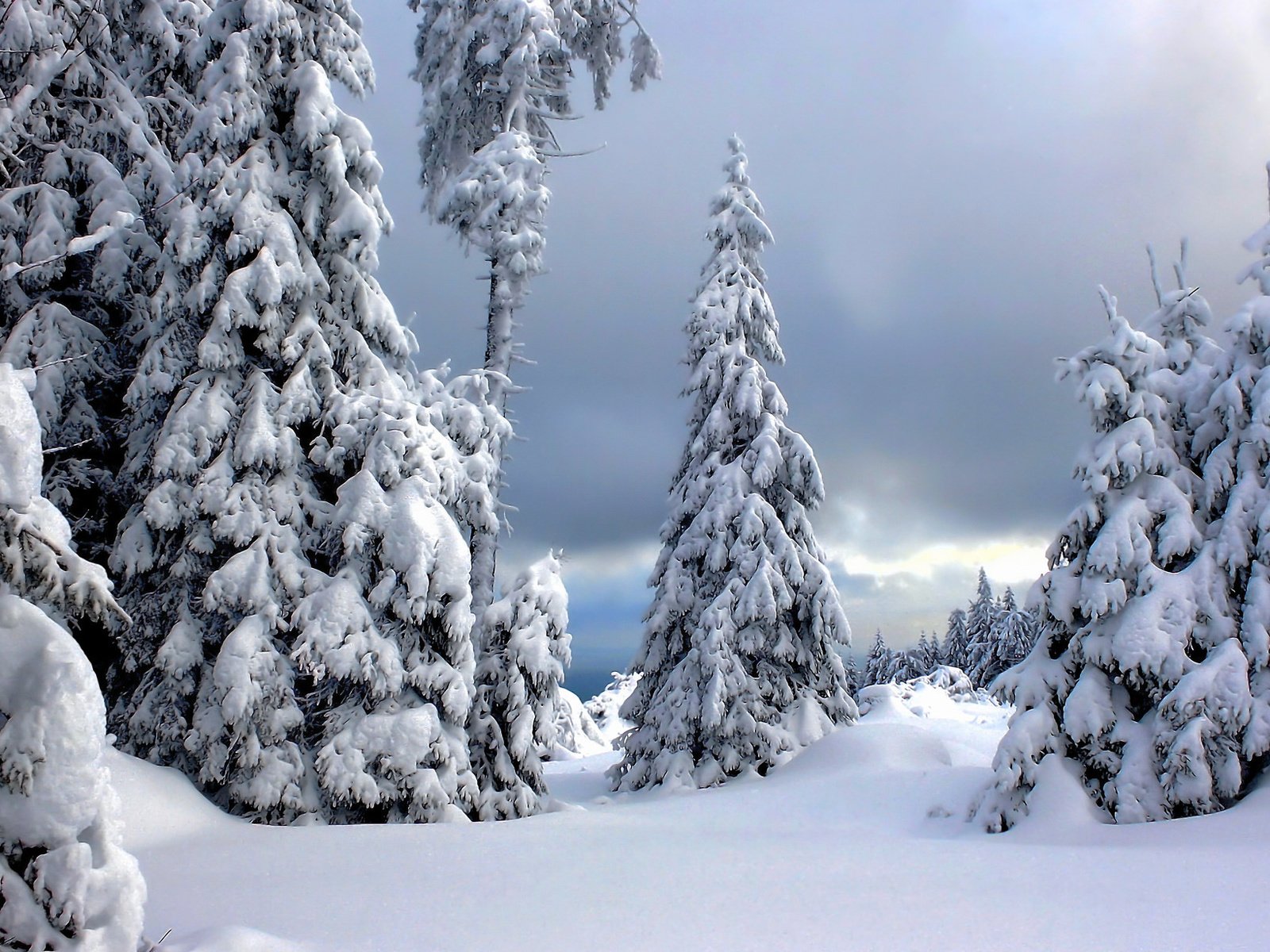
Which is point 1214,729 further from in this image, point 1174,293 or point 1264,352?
point 1174,293

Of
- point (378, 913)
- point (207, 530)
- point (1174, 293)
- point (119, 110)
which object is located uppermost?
point (119, 110)

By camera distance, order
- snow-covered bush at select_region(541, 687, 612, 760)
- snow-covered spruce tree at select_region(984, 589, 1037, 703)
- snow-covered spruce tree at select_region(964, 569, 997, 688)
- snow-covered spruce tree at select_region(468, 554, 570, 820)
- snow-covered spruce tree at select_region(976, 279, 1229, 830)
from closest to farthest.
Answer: snow-covered spruce tree at select_region(976, 279, 1229, 830), snow-covered spruce tree at select_region(468, 554, 570, 820), snow-covered bush at select_region(541, 687, 612, 760), snow-covered spruce tree at select_region(984, 589, 1037, 703), snow-covered spruce tree at select_region(964, 569, 997, 688)

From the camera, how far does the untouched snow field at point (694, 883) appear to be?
15.0ft

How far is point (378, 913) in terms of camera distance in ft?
16.7

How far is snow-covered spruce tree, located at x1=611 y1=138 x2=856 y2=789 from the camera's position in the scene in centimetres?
1514

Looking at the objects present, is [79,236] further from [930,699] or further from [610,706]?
[610,706]

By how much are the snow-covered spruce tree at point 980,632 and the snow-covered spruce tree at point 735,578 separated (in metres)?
41.4

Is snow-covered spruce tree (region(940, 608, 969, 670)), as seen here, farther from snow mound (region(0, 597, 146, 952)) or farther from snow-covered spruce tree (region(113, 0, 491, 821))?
snow mound (region(0, 597, 146, 952))

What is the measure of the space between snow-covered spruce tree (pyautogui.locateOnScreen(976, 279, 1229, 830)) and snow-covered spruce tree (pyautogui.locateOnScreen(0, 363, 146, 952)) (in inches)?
334

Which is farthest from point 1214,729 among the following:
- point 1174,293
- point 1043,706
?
point 1174,293

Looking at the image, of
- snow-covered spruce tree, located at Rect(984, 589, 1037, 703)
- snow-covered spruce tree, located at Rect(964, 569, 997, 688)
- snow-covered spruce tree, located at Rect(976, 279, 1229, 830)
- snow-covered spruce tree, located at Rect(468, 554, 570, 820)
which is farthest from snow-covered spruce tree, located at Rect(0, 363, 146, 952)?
snow-covered spruce tree, located at Rect(964, 569, 997, 688)

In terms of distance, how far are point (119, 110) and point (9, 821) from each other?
41.2 ft

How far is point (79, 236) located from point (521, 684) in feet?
28.1

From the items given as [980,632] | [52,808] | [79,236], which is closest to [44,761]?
[52,808]
